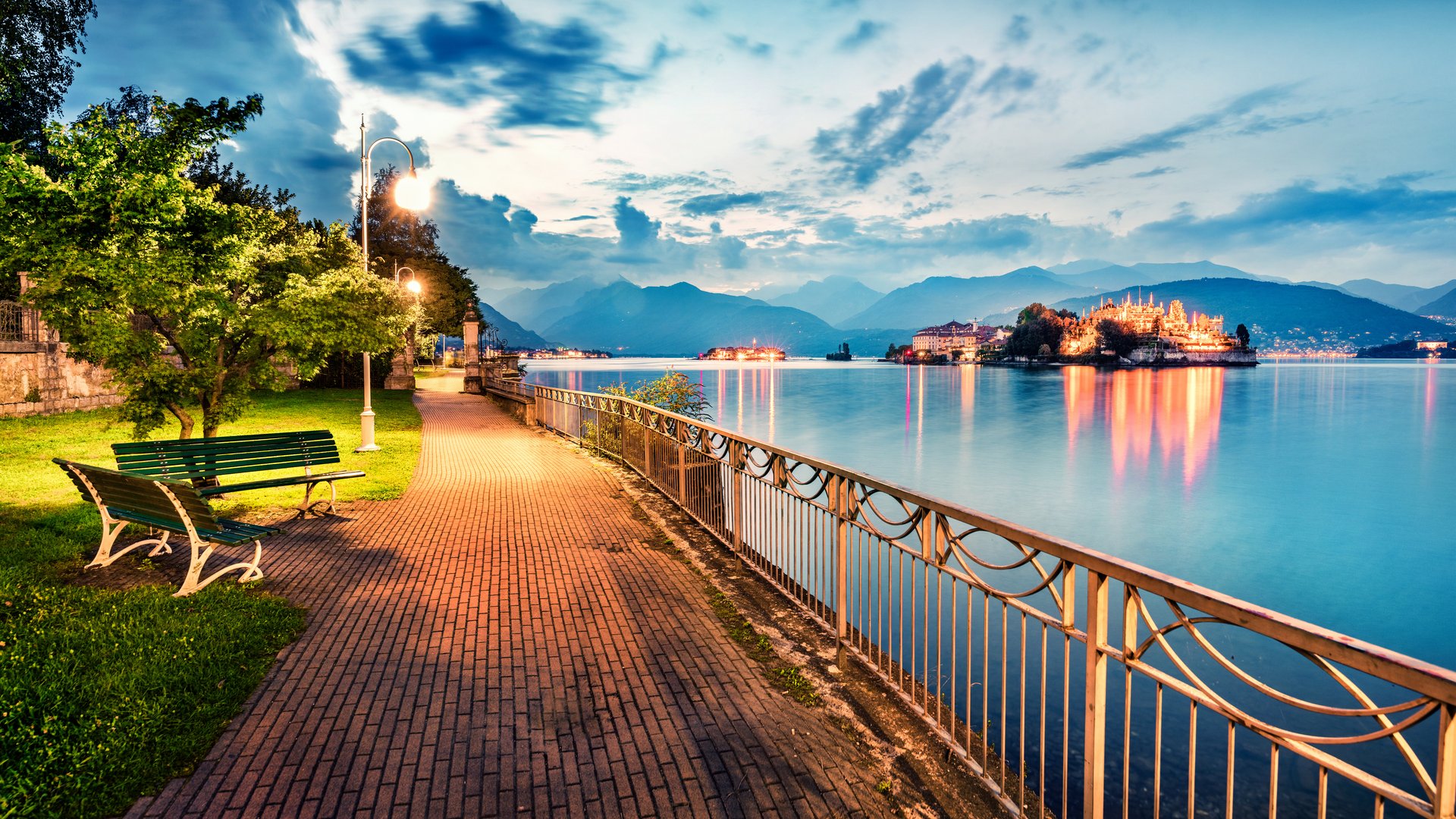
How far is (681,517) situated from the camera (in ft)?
29.6

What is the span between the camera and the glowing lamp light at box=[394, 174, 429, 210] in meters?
14.4

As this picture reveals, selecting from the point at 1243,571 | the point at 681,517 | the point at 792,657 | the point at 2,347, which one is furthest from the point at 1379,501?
the point at 2,347

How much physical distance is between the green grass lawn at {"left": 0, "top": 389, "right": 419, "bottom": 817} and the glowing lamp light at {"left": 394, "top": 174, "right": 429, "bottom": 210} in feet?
27.4

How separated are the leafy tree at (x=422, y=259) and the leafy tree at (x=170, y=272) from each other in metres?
38.4

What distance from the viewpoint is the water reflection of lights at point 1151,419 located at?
110 feet

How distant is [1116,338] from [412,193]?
16854cm

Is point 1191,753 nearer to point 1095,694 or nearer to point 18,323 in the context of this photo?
point 1095,694

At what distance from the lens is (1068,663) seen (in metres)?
3.06

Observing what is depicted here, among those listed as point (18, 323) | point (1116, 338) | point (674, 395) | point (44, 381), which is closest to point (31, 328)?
point (18, 323)

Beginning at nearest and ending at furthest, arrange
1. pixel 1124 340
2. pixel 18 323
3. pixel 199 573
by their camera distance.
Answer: pixel 199 573, pixel 18 323, pixel 1124 340

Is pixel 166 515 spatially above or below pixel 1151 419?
above

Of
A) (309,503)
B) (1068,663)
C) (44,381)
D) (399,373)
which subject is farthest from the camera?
(399,373)

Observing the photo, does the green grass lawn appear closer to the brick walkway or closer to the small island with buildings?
the brick walkway

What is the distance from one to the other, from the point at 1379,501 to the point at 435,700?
3321cm
